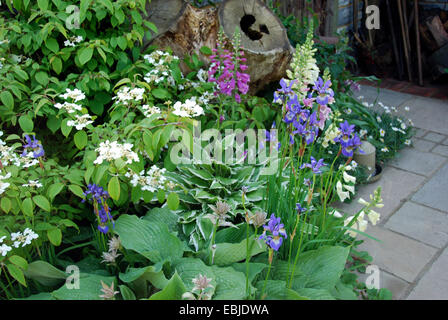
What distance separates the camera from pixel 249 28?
10.8ft

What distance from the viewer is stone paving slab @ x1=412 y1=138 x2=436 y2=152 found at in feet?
12.2

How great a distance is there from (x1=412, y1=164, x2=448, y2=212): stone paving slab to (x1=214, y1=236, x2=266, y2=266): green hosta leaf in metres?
1.56

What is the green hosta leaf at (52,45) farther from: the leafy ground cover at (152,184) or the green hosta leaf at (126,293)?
the green hosta leaf at (126,293)

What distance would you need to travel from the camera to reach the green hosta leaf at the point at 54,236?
1.92 meters

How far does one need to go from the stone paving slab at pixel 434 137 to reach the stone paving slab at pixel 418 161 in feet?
0.91

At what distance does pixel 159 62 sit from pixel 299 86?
98 centimetres

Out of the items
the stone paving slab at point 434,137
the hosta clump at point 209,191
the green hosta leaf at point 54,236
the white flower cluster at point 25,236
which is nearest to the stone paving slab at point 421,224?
the hosta clump at point 209,191

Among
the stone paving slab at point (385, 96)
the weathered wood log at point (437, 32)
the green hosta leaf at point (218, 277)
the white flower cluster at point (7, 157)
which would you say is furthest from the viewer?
the weathered wood log at point (437, 32)

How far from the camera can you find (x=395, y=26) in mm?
5387

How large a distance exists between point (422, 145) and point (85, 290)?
305cm

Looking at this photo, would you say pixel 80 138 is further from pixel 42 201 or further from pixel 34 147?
pixel 42 201

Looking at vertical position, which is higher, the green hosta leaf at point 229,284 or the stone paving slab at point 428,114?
the green hosta leaf at point 229,284

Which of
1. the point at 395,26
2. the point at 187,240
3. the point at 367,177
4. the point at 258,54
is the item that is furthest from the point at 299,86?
the point at 395,26

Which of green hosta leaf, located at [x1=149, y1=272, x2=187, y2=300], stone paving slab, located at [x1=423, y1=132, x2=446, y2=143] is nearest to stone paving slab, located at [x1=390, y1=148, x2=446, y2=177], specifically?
stone paving slab, located at [x1=423, y1=132, x2=446, y2=143]
